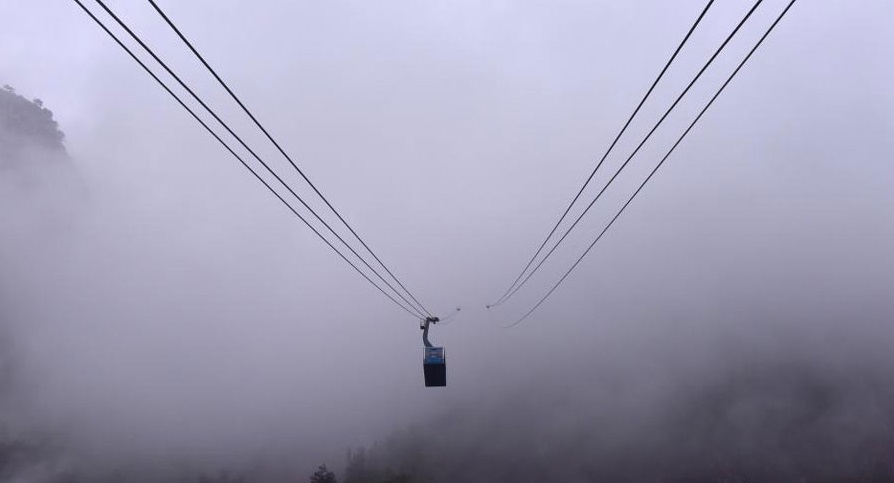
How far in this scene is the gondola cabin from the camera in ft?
160

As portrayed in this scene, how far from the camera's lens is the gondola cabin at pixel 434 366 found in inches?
1916

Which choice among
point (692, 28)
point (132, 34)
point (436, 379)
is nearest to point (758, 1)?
point (692, 28)

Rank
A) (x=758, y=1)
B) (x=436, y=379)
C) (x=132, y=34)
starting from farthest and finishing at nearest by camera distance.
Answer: (x=436, y=379), (x=132, y=34), (x=758, y=1)

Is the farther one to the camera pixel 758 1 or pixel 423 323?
pixel 423 323

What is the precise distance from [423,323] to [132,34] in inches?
1563

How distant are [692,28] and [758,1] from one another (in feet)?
5.48

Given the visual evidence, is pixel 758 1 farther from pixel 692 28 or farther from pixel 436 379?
pixel 436 379

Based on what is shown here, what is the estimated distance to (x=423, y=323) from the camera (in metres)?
51.1

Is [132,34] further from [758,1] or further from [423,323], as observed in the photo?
[423,323]

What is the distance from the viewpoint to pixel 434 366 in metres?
48.7

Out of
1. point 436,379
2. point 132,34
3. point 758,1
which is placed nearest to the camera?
point 758,1

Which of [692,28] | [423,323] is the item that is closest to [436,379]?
[423,323]

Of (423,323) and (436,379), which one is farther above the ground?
(423,323)

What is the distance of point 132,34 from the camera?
13.3m
